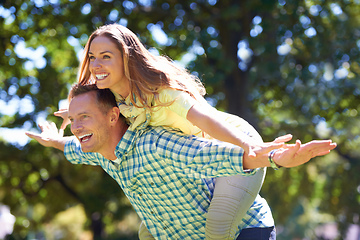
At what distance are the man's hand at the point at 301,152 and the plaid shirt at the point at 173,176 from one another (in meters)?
0.22

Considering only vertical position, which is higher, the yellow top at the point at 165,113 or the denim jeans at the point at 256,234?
the yellow top at the point at 165,113

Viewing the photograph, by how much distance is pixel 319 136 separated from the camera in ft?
37.4

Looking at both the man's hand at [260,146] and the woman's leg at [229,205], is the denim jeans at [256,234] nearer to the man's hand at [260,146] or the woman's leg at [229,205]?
the woman's leg at [229,205]

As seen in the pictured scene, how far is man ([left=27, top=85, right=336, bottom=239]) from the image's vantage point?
2.27 meters

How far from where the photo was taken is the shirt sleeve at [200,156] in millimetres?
2086

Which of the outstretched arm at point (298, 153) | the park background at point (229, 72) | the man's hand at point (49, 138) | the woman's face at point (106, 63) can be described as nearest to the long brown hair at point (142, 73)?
the woman's face at point (106, 63)

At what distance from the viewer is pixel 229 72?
9.00 metres

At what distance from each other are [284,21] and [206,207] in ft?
25.0

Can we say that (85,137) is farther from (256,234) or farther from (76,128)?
(256,234)

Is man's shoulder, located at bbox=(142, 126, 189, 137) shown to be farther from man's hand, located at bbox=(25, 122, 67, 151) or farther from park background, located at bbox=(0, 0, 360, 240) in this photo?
park background, located at bbox=(0, 0, 360, 240)

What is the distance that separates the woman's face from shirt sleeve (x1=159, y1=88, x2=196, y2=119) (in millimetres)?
284

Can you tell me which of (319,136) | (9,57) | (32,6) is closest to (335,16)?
(319,136)

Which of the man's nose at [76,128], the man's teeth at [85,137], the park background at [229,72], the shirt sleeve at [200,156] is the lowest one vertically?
the park background at [229,72]

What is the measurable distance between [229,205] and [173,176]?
351mm
